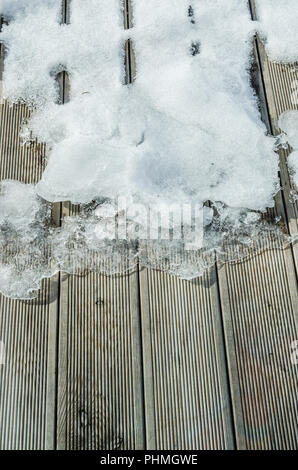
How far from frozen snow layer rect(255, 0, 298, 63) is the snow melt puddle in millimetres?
176

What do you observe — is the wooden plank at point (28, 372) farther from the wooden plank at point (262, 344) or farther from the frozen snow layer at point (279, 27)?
the frozen snow layer at point (279, 27)

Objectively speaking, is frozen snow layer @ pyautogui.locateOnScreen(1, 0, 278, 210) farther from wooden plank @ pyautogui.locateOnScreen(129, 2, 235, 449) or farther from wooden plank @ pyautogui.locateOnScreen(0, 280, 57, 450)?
wooden plank @ pyautogui.locateOnScreen(0, 280, 57, 450)

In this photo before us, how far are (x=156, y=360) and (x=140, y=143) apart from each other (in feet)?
6.15

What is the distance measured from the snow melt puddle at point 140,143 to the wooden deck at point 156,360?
0.20 meters

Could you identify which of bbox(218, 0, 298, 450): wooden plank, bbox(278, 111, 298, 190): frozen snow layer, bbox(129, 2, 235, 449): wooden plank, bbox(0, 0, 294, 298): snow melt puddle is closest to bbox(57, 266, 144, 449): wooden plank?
bbox(129, 2, 235, 449): wooden plank

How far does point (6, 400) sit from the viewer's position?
332cm

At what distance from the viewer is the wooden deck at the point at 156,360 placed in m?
3.29

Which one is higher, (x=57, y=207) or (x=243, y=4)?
(x=243, y=4)

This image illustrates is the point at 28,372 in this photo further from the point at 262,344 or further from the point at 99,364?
the point at 262,344

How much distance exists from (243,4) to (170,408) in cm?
393

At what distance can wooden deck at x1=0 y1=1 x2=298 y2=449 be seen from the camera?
329 centimetres
